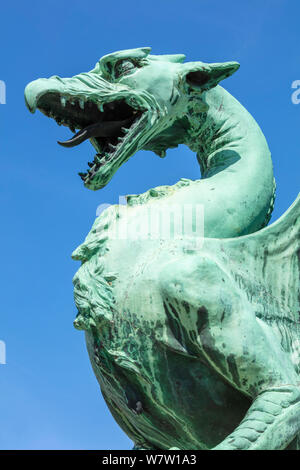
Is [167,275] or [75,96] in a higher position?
[75,96]

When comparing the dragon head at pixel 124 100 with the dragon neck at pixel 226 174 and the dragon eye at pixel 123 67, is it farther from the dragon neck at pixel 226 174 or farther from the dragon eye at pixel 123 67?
the dragon neck at pixel 226 174

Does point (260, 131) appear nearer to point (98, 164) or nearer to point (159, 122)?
point (159, 122)

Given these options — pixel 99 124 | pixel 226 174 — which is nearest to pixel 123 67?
pixel 99 124

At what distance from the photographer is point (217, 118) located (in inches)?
206

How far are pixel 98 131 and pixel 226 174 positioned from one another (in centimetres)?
81

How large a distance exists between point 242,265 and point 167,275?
558mm

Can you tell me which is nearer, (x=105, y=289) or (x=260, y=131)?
(x=105, y=289)

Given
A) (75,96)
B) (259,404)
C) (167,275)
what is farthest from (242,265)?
(75,96)

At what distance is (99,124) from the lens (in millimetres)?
4977

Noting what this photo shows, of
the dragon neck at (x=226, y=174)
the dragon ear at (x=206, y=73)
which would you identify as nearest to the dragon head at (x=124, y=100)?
the dragon ear at (x=206, y=73)

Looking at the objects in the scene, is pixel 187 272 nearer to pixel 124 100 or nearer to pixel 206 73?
pixel 124 100
